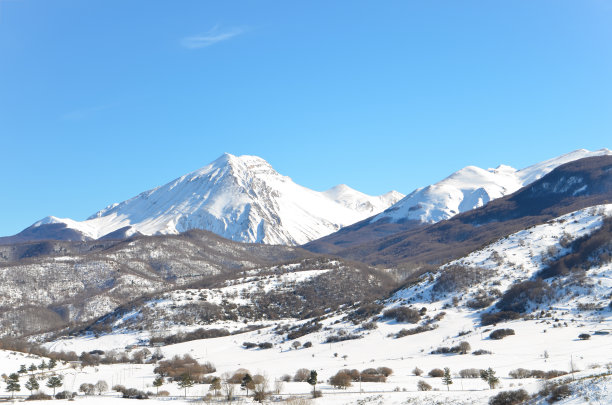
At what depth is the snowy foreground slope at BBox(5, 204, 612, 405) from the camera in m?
60.9

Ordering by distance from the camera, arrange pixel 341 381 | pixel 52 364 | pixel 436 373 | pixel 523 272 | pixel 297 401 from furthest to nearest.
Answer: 1. pixel 523 272
2. pixel 52 364
3. pixel 436 373
4. pixel 341 381
5. pixel 297 401

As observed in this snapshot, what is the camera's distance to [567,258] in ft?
397

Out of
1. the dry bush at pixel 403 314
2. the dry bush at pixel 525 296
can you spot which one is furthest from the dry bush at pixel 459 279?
the dry bush at pixel 403 314

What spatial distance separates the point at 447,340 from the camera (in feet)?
320

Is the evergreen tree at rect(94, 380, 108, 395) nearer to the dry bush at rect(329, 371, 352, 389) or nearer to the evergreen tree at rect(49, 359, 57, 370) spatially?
the evergreen tree at rect(49, 359, 57, 370)

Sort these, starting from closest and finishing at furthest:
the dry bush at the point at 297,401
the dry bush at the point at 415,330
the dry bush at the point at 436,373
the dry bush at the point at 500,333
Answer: the dry bush at the point at 297,401, the dry bush at the point at 436,373, the dry bush at the point at 500,333, the dry bush at the point at 415,330

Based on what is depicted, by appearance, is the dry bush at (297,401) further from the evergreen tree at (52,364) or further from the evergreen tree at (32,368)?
the evergreen tree at (52,364)

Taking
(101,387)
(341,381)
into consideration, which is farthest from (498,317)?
(101,387)

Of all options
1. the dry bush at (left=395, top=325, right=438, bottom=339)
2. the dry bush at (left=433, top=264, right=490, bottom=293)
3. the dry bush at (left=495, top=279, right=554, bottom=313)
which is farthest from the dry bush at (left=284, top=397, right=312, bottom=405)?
the dry bush at (left=433, top=264, right=490, bottom=293)

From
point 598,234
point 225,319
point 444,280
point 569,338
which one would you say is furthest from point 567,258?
point 225,319

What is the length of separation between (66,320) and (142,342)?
65487mm

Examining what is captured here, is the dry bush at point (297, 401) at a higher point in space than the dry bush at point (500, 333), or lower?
lower

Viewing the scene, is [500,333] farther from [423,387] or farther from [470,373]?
[423,387]

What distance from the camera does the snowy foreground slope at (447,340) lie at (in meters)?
60.9
